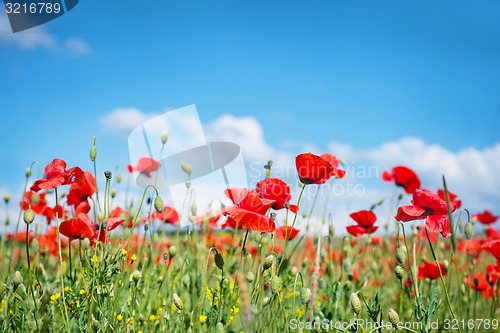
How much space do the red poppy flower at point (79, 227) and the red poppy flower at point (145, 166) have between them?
0.84m

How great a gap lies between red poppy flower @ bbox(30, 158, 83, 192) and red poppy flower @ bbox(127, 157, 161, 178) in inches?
34.2

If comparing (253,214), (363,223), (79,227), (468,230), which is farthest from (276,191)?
(363,223)

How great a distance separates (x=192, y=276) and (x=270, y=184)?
3.34 feet

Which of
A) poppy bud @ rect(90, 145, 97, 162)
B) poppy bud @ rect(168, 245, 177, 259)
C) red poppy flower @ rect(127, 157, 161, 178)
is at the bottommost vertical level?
poppy bud @ rect(168, 245, 177, 259)

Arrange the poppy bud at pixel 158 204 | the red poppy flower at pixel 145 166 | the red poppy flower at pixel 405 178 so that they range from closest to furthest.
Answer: the poppy bud at pixel 158 204 < the red poppy flower at pixel 145 166 < the red poppy flower at pixel 405 178

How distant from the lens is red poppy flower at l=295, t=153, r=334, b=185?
1777mm

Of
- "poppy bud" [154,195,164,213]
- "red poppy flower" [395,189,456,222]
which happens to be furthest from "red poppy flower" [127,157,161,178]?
"red poppy flower" [395,189,456,222]

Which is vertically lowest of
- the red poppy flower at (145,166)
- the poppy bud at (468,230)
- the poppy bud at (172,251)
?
the poppy bud at (172,251)

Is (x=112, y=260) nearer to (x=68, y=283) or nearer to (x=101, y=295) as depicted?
(x=101, y=295)

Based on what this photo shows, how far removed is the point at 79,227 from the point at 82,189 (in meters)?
0.26

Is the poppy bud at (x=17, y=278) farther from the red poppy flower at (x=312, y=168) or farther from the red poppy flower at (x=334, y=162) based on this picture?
the red poppy flower at (x=334, y=162)

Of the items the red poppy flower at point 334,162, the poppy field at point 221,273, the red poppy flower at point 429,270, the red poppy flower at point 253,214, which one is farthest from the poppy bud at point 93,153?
the red poppy flower at point 429,270

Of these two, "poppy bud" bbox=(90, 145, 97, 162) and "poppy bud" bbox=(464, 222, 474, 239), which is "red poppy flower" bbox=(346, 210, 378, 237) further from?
"poppy bud" bbox=(90, 145, 97, 162)

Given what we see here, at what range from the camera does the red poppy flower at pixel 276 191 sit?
1798 millimetres
